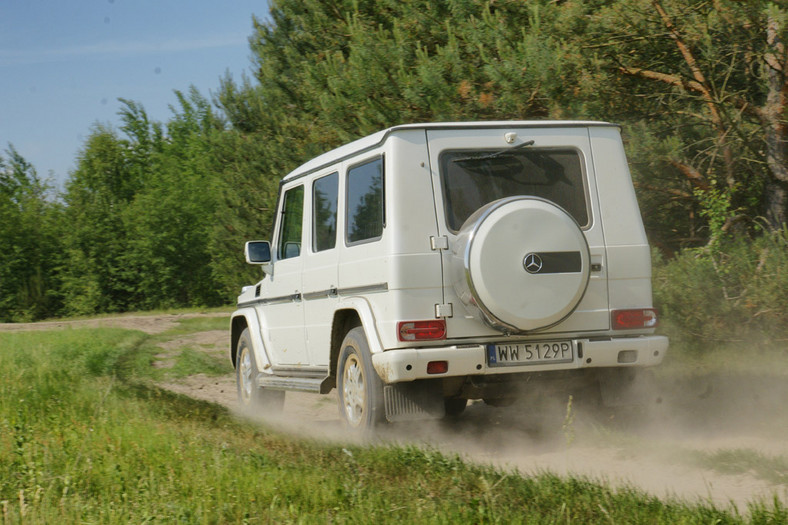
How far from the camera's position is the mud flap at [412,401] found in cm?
615

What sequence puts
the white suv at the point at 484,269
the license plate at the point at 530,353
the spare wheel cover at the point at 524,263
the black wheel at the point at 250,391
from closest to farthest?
the spare wheel cover at the point at 524,263 → the white suv at the point at 484,269 → the license plate at the point at 530,353 → the black wheel at the point at 250,391

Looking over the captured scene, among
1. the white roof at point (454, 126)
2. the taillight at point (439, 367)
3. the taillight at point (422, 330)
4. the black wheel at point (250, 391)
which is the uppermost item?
the white roof at point (454, 126)

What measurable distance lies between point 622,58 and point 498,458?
557 centimetres

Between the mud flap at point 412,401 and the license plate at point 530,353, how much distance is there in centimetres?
47

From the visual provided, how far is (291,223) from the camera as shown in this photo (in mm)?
8227

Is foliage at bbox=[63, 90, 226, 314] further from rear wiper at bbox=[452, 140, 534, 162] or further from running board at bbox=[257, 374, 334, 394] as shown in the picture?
rear wiper at bbox=[452, 140, 534, 162]

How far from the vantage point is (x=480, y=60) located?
37.4 ft

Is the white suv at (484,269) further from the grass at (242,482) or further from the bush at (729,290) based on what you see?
the bush at (729,290)

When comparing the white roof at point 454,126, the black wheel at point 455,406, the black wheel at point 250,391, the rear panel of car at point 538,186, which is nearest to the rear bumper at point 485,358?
the rear panel of car at point 538,186

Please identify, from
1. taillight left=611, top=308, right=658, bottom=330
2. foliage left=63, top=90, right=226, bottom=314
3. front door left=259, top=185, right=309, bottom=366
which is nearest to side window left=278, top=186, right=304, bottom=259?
front door left=259, top=185, right=309, bottom=366

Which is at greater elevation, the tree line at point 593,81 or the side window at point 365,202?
the tree line at point 593,81

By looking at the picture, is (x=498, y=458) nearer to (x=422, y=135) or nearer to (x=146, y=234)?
(x=422, y=135)

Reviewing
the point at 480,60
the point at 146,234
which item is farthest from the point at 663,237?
the point at 146,234

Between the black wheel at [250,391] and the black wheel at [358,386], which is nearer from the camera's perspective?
the black wheel at [358,386]
